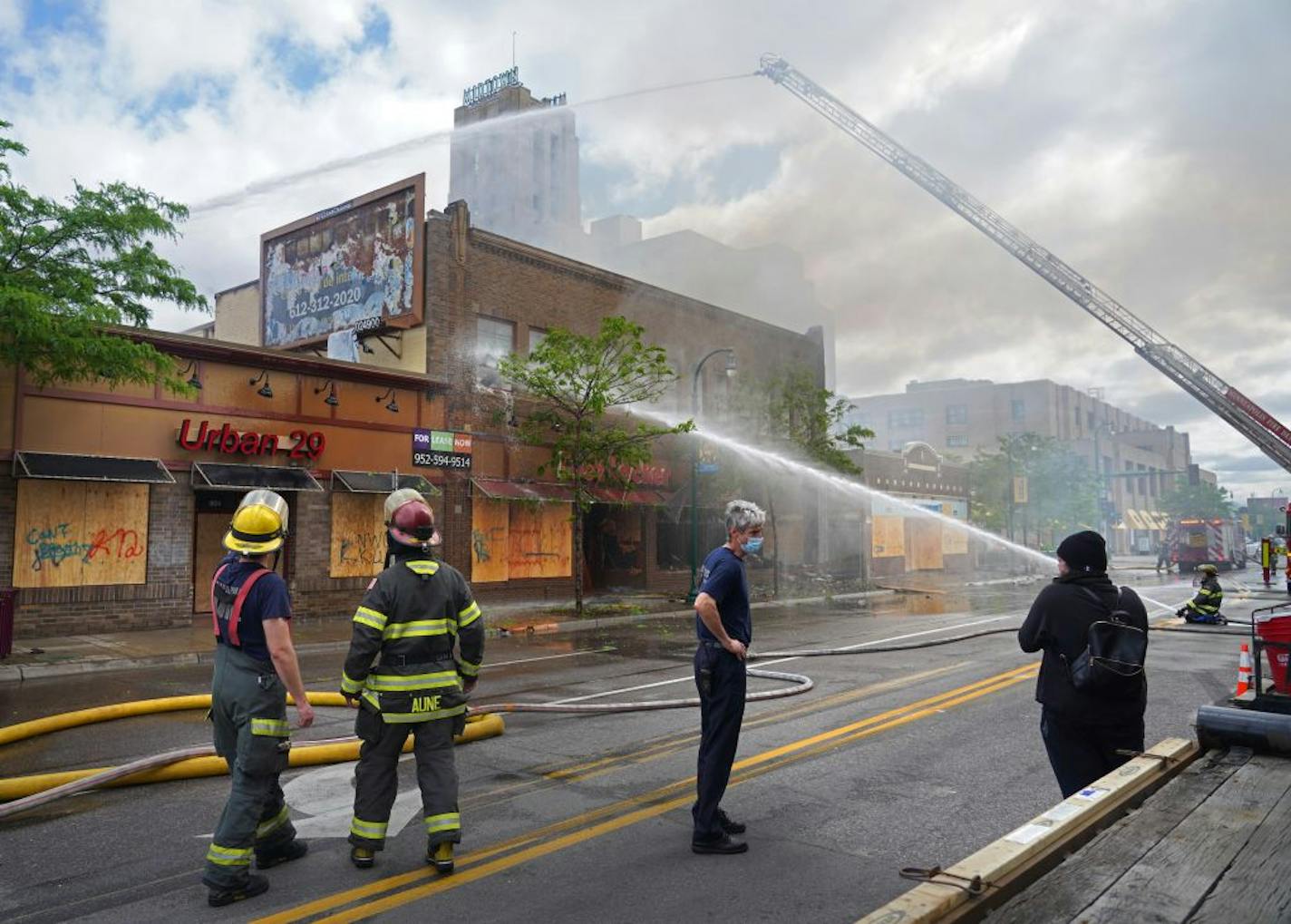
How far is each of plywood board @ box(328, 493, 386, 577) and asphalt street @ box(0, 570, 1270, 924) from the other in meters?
8.75

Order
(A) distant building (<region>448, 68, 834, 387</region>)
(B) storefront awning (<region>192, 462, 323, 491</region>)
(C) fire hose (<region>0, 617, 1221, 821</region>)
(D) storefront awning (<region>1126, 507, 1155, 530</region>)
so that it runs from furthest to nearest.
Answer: (D) storefront awning (<region>1126, 507, 1155, 530</region>) → (A) distant building (<region>448, 68, 834, 387</region>) → (B) storefront awning (<region>192, 462, 323, 491</region>) → (C) fire hose (<region>0, 617, 1221, 821</region>)

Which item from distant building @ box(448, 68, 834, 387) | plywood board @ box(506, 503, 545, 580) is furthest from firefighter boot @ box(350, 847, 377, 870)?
distant building @ box(448, 68, 834, 387)

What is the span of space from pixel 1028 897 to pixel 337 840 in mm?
3738

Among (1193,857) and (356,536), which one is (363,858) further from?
(356,536)

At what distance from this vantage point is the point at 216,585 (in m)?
4.44

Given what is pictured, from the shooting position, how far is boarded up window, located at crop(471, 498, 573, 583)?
73.6 ft

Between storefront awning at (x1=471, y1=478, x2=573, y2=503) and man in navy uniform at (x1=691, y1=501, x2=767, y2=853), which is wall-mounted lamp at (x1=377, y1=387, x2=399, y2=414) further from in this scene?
man in navy uniform at (x1=691, y1=501, x2=767, y2=853)

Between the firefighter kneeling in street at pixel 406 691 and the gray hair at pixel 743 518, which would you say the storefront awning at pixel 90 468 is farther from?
the gray hair at pixel 743 518

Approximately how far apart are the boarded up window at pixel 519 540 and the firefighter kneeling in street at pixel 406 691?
17875 millimetres

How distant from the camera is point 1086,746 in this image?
4.20 m

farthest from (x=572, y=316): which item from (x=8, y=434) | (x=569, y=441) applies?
(x=8, y=434)

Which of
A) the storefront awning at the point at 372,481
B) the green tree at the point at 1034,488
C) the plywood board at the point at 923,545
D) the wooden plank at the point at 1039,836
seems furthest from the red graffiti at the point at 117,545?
the green tree at the point at 1034,488

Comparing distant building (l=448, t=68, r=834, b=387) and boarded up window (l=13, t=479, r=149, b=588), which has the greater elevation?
distant building (l=448, t=68, r=834, b=387)

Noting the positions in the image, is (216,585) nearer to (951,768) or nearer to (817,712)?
(951,768)
